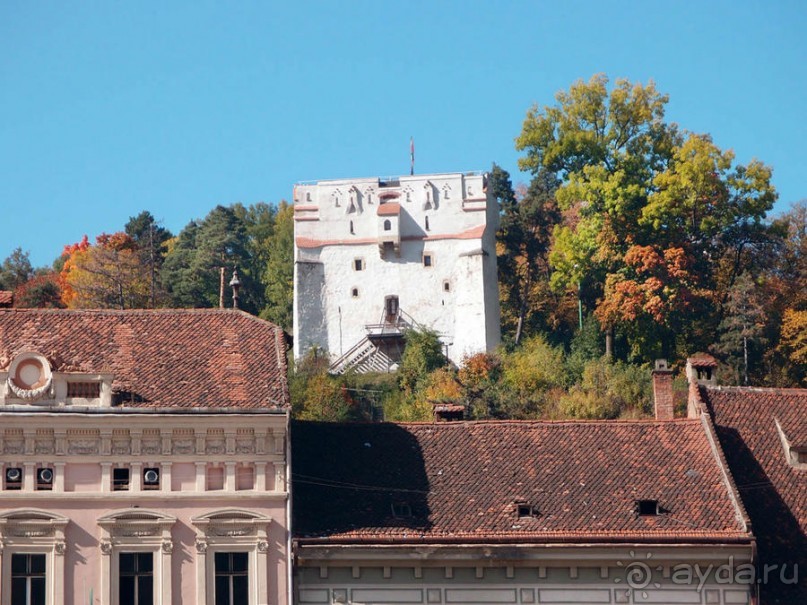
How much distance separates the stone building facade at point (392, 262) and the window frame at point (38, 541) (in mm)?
58593

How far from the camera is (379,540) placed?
50.1 meters

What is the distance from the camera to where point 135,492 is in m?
50.2

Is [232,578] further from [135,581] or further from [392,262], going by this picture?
[392,262]

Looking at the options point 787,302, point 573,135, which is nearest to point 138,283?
point 573,135

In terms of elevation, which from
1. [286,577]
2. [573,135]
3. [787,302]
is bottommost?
[286,577]

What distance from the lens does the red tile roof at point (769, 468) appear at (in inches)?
2029

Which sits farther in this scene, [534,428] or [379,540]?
[534,428]

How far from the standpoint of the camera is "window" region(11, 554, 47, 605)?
163 feet

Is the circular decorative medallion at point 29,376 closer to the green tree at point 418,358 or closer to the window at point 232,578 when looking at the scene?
the window at point 232,578

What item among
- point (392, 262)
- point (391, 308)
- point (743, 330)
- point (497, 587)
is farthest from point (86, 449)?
point (392, 262)

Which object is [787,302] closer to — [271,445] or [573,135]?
[573,135]

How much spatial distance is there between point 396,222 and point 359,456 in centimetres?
5858

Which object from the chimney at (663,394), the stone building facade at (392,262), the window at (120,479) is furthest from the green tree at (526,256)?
the window at (120,479)

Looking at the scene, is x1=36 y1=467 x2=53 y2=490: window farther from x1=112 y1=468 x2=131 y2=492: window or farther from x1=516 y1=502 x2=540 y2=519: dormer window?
x1=516 y1=502 x2=540 y2=519: dormer window
